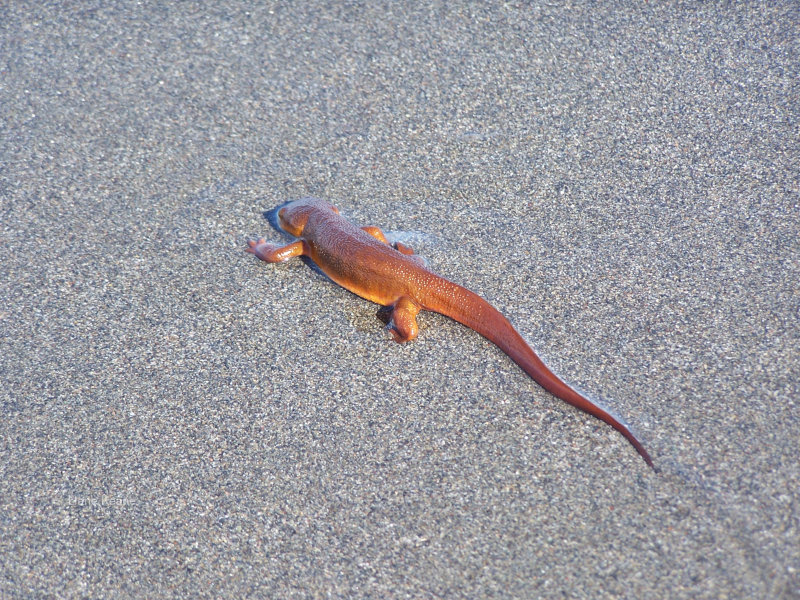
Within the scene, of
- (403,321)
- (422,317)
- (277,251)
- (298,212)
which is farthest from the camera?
(298,212)

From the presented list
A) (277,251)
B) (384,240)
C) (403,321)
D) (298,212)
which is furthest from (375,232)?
(403,321)

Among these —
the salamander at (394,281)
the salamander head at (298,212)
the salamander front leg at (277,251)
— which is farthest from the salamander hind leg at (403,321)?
the salamander head at (298,212)

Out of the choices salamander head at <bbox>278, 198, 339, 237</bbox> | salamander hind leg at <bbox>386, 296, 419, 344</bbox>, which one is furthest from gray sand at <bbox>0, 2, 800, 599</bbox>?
salamander head at <bbox>278, 198, 339, 237</bbox>

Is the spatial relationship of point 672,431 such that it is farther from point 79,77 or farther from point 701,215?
point 79,77

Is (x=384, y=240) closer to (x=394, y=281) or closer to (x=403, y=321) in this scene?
(x=394, y=281)

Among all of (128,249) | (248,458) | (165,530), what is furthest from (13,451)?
(128,249)

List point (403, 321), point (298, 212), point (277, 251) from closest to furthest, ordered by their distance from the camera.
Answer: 1. point (403, 321)
2. point (277, 251)
3. point (298, 212)

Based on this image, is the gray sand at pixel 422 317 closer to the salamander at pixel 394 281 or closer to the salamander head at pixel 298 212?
the salamander at pixel 394 281

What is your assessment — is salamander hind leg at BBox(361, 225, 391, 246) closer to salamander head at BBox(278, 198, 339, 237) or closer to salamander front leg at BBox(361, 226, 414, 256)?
salamander front leg at BBox(361, 226, 414, 256)
